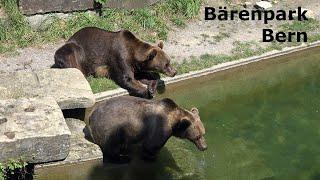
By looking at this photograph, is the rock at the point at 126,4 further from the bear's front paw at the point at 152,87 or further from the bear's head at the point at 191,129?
the bear's head at the point at 191,129

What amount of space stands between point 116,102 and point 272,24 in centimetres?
530

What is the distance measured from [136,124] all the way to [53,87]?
1.36 metres

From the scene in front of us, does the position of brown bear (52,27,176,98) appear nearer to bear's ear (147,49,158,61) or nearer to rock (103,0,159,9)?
bear's ear (147,49,158,61)

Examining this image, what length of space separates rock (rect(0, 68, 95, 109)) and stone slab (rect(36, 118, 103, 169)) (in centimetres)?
29

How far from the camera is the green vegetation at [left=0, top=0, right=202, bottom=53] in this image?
11.0 m

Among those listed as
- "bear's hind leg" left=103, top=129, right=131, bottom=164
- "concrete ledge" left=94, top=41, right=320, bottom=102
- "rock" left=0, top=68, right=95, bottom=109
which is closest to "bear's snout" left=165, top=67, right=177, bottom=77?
"concrete ledge" left=94, top=41, right=320, bottom=102

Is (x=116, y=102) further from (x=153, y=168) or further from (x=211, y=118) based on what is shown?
(x=211, y=118)

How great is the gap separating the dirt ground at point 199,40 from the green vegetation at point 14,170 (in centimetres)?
277

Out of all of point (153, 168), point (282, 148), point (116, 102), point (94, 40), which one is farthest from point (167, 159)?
point (94, 40)

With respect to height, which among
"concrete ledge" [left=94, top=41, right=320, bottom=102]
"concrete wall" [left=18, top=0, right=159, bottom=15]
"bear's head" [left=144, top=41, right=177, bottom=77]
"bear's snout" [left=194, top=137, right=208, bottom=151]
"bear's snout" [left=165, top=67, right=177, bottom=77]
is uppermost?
A: "concrete wall" [left=18, top=0, right=159, bottom=15]

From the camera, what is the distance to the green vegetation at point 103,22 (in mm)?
10977

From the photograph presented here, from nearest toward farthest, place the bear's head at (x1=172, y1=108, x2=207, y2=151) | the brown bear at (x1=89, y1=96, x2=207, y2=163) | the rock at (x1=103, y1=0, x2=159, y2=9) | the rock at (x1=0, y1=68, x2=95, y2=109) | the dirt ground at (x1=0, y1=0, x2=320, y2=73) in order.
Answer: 1. the brown bear at (x1=89, y1=96, x2=207, y2=163)
2. the bear's head at (x1=172, y1=108, x2=207, y2=151)
3. the rock at (x1=0, y1=68, x2=95, y2=109)
4. the dirt ground at (x1=0, y1=0, x2=320, y2=73)
5. the rock at (x1=103, y1=0, x2=159, y2=9)

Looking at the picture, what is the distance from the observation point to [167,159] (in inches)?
330

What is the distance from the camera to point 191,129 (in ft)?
27.0
